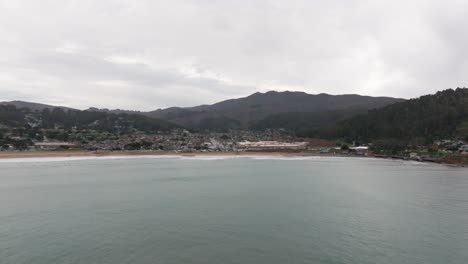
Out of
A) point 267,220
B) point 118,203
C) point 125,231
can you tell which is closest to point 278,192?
point 267,220

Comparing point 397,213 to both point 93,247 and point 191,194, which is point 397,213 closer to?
point 191,194

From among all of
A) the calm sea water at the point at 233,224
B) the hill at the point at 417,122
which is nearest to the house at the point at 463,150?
the hill at the point at 417,122

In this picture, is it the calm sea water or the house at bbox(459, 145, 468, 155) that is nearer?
the calm sea water

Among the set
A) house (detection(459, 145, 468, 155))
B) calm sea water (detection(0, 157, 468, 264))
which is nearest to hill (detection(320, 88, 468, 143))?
house (detection(459, 145, 468, 155))

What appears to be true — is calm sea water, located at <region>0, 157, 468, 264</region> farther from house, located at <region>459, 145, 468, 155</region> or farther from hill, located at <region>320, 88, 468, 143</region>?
hill, located at <region>320, 88, 468, 143</region>

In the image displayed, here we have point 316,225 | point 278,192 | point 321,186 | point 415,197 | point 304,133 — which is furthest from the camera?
point 304,133

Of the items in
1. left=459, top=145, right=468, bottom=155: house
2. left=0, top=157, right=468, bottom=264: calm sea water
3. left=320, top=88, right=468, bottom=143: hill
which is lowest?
left=0, top=157, right=468, bottom=264: calm sea water
